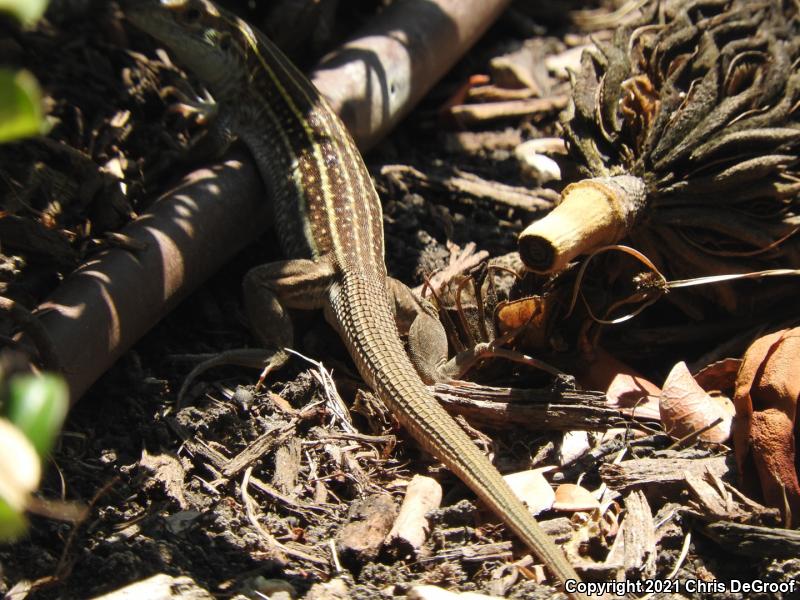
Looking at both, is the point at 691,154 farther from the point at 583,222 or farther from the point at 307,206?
the point at 307,206

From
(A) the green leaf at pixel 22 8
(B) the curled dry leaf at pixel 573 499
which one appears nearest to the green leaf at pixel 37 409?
(A) the green leaf at pixel 22 8

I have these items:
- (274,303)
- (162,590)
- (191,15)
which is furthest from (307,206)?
(162,590)

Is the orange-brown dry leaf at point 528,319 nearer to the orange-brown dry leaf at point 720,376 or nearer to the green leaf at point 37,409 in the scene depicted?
the orange-brown dry leaf at point 720,376

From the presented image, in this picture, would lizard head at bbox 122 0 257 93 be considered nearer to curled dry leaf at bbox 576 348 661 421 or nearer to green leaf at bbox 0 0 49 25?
curled dry leaf at bbox 576 348 661 421

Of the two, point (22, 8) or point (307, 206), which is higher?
point (22, 8)

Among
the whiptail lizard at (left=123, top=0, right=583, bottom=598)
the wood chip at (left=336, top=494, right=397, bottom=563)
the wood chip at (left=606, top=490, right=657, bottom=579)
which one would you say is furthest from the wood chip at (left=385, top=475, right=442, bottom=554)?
the wood chip at (left=606, top=490, right=657, bottom=579)
